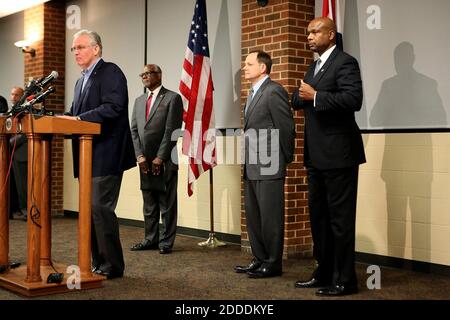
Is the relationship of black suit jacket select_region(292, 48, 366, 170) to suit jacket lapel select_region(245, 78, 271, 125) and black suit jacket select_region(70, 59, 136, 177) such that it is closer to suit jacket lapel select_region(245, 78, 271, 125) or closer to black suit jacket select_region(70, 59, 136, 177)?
suit jacket lapel select_region(245, 78, 271, 125)

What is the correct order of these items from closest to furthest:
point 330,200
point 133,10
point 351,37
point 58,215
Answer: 1. point 330,200
2. point 351,37
3. point 133,10
4. point 58,215

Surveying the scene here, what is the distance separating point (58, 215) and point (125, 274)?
4.63 m

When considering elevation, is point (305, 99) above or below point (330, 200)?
above

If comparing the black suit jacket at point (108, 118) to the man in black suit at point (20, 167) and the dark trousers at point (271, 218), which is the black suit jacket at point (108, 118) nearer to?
the dark trousers at point (271, 218)

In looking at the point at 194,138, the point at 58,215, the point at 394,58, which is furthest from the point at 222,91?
the point at 58,215

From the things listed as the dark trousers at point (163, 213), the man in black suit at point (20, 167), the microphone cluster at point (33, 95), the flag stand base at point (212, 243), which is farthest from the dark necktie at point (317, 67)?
the man in black suit at point (20, 167)

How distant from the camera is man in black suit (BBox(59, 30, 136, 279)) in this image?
420 cm

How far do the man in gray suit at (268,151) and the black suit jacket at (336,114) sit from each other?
52 cm

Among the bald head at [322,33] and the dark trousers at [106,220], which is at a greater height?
the bald head at [322,33]

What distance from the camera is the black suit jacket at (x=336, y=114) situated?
3.77m

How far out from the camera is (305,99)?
3885mm

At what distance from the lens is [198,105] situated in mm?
5891

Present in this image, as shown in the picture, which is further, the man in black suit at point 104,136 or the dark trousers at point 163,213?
the dark trousers at point 163,213

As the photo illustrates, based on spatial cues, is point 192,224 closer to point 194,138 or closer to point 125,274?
point 194,138
